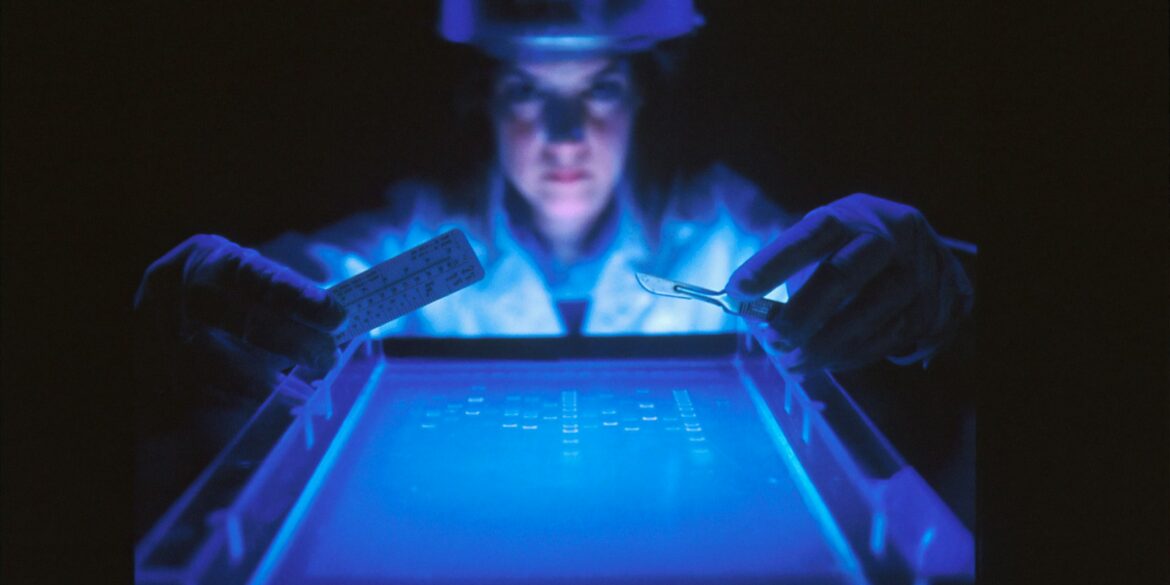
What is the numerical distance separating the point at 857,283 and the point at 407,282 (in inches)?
19.5

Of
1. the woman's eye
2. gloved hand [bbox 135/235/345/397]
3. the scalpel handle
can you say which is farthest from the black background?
the woman's eye

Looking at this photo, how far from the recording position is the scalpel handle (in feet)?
3.14

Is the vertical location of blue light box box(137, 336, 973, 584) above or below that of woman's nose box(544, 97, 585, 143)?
below

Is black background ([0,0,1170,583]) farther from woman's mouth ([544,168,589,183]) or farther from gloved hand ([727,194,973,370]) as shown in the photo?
woman's mouth ([544,168,589,183])

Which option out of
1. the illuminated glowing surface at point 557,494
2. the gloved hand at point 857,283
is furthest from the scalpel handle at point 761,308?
the illuminated glowing surface at point 557,494

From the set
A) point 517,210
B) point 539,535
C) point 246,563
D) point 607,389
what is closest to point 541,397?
point 607,389

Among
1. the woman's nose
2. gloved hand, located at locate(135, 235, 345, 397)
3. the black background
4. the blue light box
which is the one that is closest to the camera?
the blue light box

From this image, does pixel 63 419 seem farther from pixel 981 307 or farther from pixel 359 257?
pixel 981 307

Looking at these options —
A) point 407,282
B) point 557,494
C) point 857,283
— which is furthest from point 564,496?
point 857,283

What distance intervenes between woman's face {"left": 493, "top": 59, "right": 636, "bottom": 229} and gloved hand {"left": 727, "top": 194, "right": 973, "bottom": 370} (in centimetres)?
24

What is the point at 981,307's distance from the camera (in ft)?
2.73

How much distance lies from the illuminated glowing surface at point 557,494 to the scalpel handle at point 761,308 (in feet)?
0.38

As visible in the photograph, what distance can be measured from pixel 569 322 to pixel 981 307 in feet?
1.83

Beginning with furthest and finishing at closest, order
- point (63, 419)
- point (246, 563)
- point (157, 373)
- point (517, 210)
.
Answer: point (517, 210) → point (157, 373) → point (63, 419) → point (246, 563)
